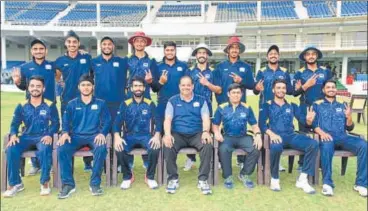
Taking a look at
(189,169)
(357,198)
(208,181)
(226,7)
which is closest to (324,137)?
(357,198)

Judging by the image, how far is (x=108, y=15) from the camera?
35.2 m

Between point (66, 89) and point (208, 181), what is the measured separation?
8.04 feet

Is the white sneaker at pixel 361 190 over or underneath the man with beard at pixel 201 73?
underneath

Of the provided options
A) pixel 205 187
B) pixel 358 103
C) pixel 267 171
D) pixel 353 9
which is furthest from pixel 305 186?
pixel 353 9

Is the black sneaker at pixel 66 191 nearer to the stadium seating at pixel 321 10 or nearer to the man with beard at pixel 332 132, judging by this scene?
the man with beard at pixel 332 132

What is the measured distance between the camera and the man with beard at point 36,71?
4.72 meters

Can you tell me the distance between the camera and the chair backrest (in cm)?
1003

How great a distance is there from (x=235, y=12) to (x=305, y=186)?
32.1 m

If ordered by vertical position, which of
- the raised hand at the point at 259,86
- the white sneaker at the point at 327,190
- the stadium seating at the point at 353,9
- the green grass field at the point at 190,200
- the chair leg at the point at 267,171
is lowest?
the green grass field at the point at 190,200

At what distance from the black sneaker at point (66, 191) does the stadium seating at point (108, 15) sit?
28842mm

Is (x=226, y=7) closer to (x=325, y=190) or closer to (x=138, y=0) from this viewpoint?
(x=138, y=0)

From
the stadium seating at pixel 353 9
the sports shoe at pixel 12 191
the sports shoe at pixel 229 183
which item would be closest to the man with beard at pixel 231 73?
the sports shoe at pixel 229 183

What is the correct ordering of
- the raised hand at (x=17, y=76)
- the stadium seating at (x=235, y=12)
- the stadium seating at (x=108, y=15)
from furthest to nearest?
the stadium seating at (x=235, y=12) → the stadium seating at (x=108, y=15) → the raised hand at (x=17, y=76)

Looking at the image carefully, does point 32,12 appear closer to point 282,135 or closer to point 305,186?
point 282,135
